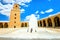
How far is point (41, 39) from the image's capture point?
4.48 m

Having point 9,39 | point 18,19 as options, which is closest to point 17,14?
point 18,19

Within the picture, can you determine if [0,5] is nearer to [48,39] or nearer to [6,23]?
[6,23]

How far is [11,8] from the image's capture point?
29.4 m

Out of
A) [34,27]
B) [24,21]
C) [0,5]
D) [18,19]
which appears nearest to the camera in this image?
[34,27]

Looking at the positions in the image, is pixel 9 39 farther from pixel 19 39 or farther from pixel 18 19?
pixel 18 19

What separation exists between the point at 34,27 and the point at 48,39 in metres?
4.15

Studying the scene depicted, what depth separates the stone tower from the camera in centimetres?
2792

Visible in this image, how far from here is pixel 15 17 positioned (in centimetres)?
2898

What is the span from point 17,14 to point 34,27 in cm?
2091

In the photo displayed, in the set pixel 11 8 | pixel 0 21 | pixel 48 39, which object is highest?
pixel 11 8

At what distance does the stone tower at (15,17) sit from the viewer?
27.9 metres

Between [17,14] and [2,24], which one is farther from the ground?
[17,14]

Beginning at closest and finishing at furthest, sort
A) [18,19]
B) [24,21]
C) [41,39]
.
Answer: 1. [41,39]
2. [18,19]
3. [24,21]

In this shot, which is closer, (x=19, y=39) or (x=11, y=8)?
(x=19, y=39)
